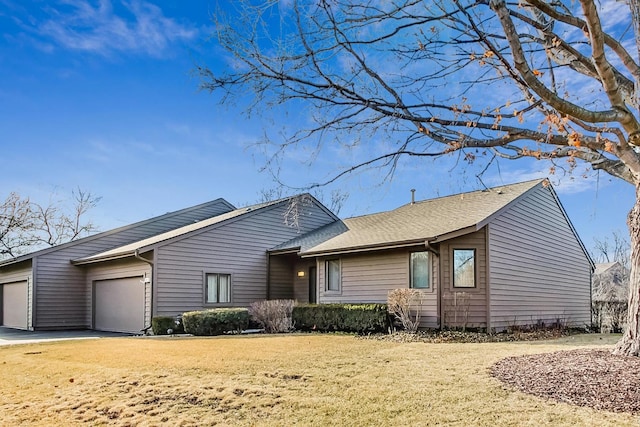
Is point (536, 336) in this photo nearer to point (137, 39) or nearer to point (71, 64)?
point (137, 39)

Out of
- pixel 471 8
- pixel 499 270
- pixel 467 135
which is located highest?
pixel 471 8

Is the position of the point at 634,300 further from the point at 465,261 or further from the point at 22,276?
the point at 22,276

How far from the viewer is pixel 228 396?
657cm

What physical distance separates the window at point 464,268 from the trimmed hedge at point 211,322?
6473 millimetres

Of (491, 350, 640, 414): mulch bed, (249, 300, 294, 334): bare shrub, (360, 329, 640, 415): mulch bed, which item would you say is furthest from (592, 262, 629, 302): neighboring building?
(491, 350, 640, 414): mulch bed

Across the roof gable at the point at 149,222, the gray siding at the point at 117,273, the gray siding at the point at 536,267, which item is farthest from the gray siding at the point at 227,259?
the gray siding at the point at 536,267

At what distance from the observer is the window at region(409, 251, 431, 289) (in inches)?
590

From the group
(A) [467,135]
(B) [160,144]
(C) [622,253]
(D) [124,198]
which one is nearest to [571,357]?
(A) [467,135]

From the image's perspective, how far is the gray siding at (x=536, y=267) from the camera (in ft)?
50.5

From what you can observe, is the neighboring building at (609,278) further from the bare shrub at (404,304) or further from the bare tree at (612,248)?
the bare shrub at (404,304)

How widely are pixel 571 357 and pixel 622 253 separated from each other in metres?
31.1

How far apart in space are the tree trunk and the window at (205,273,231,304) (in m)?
13.2

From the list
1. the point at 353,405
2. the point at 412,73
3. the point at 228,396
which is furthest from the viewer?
the point at 412,73

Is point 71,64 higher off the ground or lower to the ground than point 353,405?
higher
